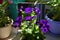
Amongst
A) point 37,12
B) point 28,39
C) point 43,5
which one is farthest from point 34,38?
point 43,5

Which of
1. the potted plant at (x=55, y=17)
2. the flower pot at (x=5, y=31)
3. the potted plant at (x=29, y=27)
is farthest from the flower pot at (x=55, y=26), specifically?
the flower pot at (x=5, y=31)

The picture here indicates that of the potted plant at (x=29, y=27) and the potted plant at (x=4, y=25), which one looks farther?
the potted plant at (x=4, y=25)

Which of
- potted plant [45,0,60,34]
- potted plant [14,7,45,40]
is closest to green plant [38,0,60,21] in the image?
potted plant [45,0,60,34]

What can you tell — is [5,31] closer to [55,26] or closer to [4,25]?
[4,25]

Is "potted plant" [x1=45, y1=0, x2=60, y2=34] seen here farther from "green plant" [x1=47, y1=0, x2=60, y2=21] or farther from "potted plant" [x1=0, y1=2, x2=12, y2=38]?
"potted plant" [x1=0, y1=2, x2=12, y2=38]

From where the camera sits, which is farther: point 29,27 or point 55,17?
point 55,17

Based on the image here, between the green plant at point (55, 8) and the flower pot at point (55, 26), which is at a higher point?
the green plant at point (55, 8)

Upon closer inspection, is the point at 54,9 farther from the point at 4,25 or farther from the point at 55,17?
the point at 4,25

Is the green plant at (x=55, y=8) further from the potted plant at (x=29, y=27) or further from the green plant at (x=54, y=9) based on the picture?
the potted plant at (x=29, y=27)

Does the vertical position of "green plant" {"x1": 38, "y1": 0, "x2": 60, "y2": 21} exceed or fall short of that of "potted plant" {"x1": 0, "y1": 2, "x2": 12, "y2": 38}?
it exceeds it

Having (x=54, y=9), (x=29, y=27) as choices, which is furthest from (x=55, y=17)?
(x=29, y=27)

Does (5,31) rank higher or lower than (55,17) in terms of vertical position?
lower

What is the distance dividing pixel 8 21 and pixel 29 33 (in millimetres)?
397

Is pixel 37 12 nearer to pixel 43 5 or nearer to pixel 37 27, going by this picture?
pixel 37 27
